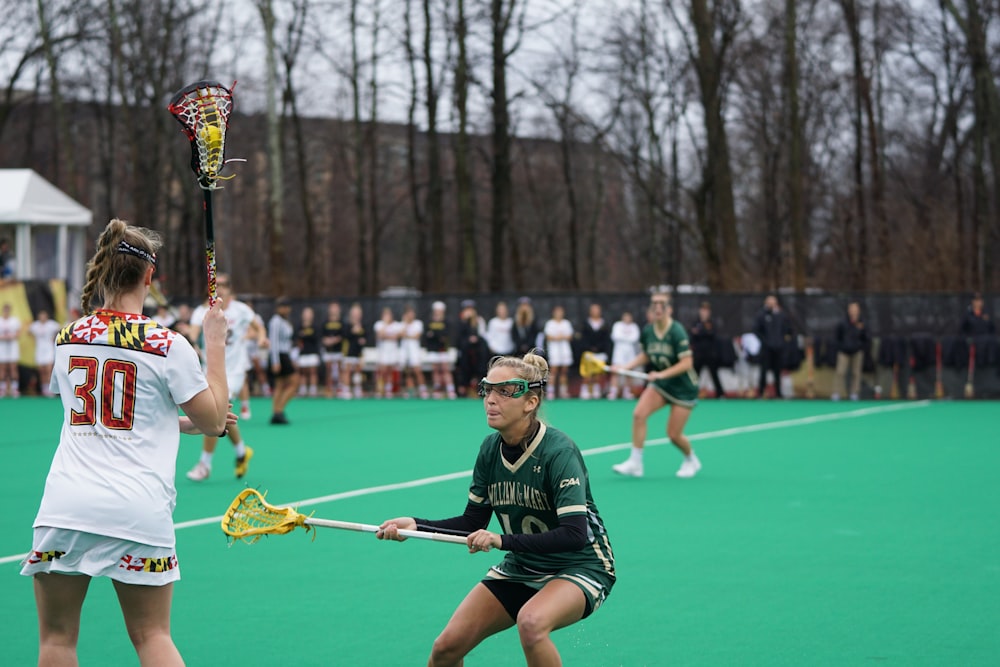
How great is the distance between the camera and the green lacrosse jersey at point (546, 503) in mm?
4988

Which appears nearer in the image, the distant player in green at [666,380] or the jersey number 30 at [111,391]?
the jersey number 30 at [111,391]

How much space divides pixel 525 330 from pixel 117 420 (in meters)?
22.7

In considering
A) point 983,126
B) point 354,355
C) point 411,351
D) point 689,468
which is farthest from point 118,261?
point 983,126

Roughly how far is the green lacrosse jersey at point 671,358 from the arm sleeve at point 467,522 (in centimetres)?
781

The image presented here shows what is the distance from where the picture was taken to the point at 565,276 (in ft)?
189

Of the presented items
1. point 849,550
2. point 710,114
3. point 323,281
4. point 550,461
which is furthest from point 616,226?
point 550,461

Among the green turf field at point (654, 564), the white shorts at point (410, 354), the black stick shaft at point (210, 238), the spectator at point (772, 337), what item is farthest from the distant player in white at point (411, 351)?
the black stick shaft at point (210, 238)

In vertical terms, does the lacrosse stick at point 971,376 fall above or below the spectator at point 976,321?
below

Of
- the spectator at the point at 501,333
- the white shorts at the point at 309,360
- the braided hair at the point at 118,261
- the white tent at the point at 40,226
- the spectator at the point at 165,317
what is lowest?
the white shorts at the point at 309,360

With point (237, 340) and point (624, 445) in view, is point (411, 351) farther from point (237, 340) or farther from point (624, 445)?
point (237, 340)

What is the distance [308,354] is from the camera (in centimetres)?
2780

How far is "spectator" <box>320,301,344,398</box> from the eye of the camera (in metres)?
28.5

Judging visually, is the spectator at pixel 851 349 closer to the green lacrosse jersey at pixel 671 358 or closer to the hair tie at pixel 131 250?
the green lacrosse jersey at pixel 671 358

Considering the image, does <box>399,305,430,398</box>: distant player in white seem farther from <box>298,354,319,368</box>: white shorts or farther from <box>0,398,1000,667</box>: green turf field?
<box>0,398,1000,667</box>: green turf field
